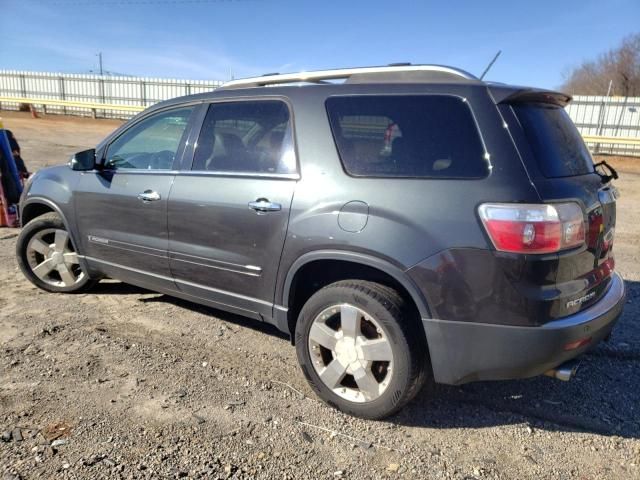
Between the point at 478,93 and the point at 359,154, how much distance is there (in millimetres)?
704

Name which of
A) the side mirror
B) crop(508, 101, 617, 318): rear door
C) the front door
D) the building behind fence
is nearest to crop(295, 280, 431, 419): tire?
crop(508, 101, 617, 318): rear door

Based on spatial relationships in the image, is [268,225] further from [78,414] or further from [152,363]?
[78,414]

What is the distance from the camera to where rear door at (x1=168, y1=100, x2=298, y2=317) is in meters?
3.14

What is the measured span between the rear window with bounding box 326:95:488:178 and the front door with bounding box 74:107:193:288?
56.7 inches

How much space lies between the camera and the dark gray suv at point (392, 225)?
2.44 metres

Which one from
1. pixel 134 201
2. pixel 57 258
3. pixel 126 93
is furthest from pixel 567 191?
pixel 126 93

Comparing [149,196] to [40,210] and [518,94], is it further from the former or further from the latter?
[518,94]

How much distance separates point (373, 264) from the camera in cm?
268

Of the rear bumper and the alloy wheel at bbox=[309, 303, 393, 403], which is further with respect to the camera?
the alloy wheel at bbox=[309, 303, 393, 403]

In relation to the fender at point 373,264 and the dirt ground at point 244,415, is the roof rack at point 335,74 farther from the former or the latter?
the dirt ground at point 244,415

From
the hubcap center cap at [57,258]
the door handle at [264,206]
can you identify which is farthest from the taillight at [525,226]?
the hubcap center cap at [57,258]

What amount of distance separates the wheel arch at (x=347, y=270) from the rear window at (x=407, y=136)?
472 mm

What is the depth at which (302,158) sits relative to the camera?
10.0 feet

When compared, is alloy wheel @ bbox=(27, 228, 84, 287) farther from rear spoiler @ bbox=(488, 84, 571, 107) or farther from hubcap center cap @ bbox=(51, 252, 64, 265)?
rear spoiler @ bbox=(488, 84, 571, 107)
